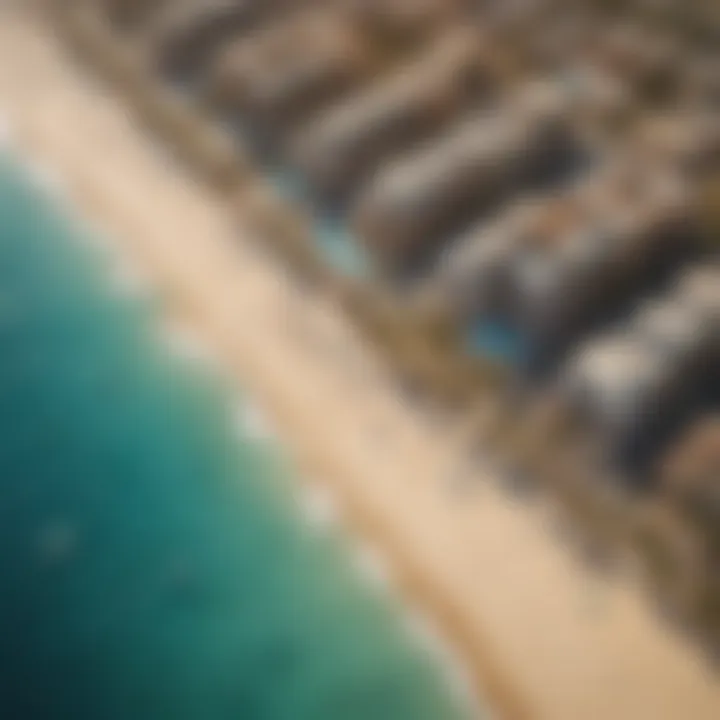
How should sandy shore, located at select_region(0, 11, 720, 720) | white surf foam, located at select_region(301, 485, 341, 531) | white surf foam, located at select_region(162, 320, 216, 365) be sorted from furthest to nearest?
white surf foam, located at select_region(162, 320, 216, 365) → white surf foam, located at select_region(301, 485, 341, 531) → sandy shore, located at select_region(0, 11, 720, 720)

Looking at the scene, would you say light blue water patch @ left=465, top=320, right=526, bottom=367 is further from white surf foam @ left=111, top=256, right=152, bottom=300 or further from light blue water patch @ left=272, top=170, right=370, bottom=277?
white surf foam @ left=111, top=256, right=152, bottom=300

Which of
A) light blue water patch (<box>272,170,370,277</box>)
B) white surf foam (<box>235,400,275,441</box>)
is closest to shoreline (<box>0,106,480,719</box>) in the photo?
white surf foam (<box>235,400,275,441</box>)

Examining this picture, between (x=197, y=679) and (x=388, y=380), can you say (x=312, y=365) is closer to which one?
(x=388, y=380)

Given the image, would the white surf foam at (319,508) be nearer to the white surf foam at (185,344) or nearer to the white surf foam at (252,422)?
the white surf foam at (252,422)

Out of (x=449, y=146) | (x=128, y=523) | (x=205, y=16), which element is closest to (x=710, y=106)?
(x=449, y=146)

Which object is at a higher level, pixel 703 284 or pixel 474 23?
pixel 474 23

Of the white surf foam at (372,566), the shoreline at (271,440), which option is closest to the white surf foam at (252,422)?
the shoreline at (271,440)
